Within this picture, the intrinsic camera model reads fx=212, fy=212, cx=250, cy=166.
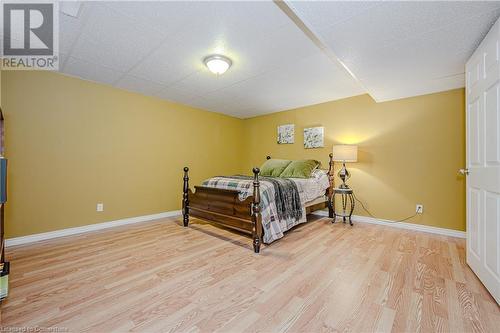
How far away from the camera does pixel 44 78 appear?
2828 mm

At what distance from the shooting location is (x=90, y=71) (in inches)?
112

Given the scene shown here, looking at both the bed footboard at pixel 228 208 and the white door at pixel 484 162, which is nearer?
the white door at pixel 484 162

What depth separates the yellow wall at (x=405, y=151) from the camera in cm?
297

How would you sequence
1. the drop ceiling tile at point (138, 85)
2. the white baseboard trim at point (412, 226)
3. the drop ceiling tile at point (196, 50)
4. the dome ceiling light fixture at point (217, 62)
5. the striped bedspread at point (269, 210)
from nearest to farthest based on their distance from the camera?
the drop ceiling tile at point (196, 50)
the dome ceiling light fixture at point (217, 62)
the striped bedspread at point (269, 210)
the white baseboard trim at point (412, 226)
the drop ceiling tile at point (138, 85)

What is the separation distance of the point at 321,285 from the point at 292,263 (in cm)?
41

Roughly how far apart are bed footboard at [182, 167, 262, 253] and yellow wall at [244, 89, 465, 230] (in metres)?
2.22

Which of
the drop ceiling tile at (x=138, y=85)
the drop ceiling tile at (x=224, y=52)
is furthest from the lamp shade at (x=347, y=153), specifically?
the drop ceiling tile at (x=138, y=85)

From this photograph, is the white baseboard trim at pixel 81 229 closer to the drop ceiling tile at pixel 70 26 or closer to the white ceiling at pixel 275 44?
the white ceiling at pixel 275 44

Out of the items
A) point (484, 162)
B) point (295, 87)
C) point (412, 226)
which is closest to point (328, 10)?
point (484, 162)

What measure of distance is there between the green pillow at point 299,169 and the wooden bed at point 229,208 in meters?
0.56

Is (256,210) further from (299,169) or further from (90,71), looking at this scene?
(90,71)

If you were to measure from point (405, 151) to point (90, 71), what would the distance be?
15.5 feet

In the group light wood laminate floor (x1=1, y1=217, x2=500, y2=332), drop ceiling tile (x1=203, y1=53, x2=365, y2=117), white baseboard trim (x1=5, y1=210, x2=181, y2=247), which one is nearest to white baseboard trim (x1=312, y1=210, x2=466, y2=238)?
light wood laminate floor (x1=1, y1=217, x2=500, y2=332)

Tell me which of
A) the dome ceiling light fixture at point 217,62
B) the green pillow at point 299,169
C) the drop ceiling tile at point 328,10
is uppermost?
the dome ceiling light fixture at point 217,62
